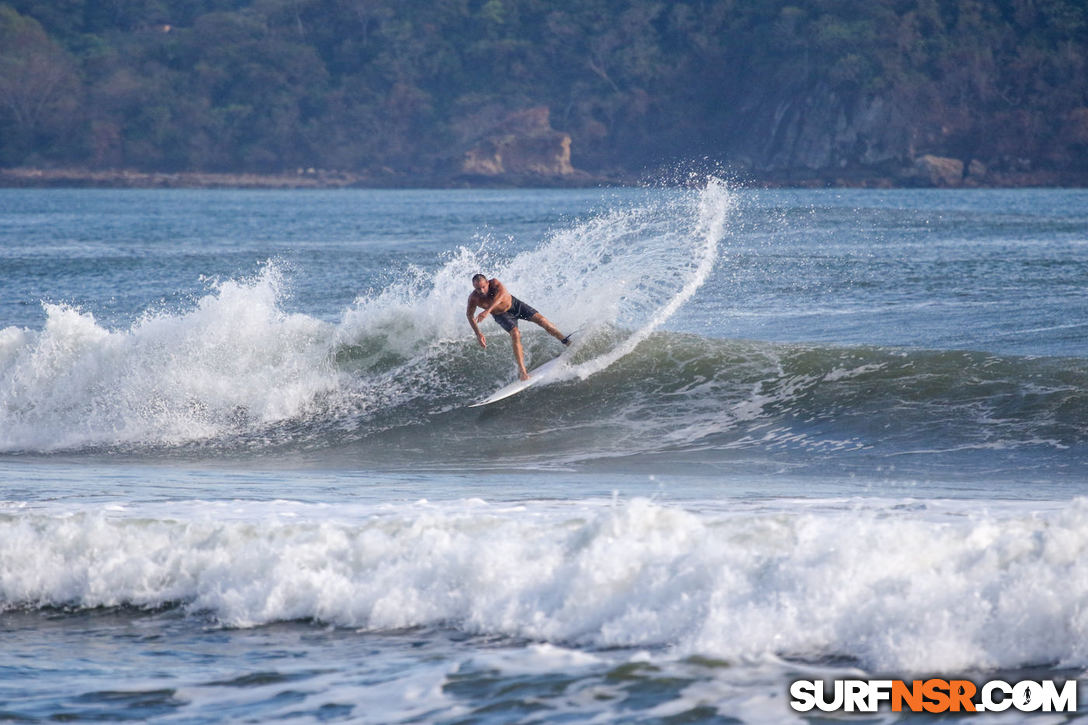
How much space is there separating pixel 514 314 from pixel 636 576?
22.6 ft

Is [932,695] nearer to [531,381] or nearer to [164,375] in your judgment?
[531,381]

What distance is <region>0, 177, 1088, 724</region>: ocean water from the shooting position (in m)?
5.96

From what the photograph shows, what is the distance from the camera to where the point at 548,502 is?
28.5 ft

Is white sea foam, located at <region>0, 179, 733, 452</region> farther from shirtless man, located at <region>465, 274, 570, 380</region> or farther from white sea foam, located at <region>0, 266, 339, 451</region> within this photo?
shirtless man, located at <region>465, 274, 570, 380</region>

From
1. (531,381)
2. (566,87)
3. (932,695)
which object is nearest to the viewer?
(932,695)

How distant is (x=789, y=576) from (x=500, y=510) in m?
2.34

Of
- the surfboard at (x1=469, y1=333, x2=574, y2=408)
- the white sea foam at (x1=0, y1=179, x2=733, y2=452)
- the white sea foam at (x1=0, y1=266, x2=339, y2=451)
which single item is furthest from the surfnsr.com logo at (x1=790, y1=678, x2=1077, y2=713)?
the white sea foam at (x1=0, y1=266, x2=339, y2=451)

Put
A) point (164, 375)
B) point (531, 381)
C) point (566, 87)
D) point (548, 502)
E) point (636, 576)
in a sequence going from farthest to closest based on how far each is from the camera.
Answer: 1. point (566, 87)
2. point (164, 375)
3. point (531, 381)
4. point (548, 502)
5. point (636, 576)

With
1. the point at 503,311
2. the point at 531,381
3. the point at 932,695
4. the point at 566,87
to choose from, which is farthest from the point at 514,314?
the point at 566,87

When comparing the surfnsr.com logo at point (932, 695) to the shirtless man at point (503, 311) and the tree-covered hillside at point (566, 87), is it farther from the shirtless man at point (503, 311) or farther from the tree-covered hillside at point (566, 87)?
the tree-covered hillside at point (566, 87)

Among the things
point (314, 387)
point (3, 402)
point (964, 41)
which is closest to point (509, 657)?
point (314, 387)

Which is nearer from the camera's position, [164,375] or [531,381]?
[531,381]

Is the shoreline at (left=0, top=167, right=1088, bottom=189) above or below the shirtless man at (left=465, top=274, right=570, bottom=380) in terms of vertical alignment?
above

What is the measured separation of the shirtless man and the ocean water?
76 centimetres
